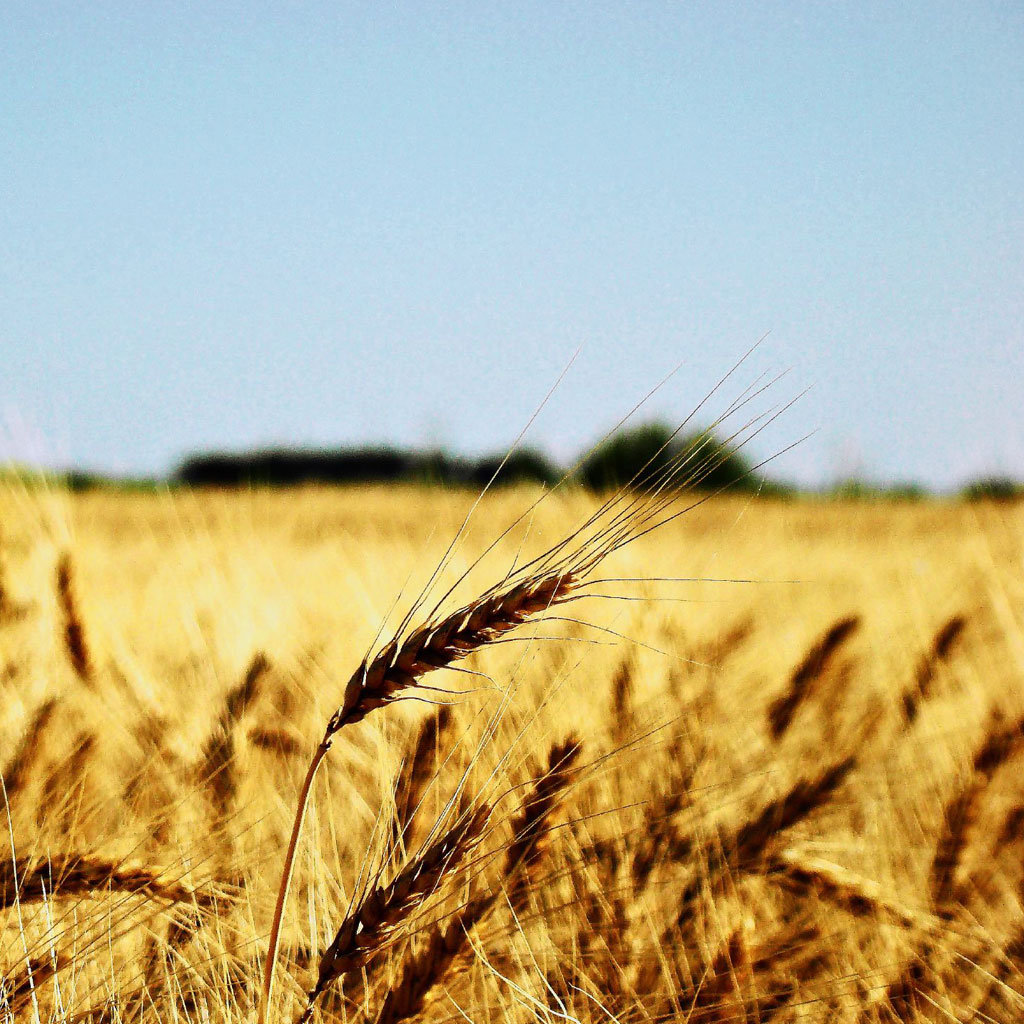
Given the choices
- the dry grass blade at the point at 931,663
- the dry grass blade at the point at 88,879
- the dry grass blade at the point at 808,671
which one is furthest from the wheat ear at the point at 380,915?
the dry grass blade at the point at 931,663

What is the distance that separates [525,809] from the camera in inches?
39.9

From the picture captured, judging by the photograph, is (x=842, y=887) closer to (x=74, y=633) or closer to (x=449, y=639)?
(x=449, y=639)

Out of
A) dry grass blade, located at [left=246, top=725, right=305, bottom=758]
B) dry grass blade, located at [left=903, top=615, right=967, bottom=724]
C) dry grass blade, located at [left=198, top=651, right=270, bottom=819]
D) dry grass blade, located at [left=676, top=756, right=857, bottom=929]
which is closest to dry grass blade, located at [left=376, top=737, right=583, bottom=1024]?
dry grass blade, located at [left=676, top=756, right=857, bottom=929]

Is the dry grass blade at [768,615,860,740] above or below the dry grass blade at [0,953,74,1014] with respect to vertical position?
above

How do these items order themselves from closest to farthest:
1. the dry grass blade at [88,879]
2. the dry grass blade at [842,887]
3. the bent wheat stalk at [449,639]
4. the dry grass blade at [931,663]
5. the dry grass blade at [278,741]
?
1. the bent wheat stalk at [449,639]
2. the dry grass blade at [88,879]
3. the dry grass blade at [842,887]
4. the dry grass blade at [278,741]
5. the dry grass blade at [931,663]

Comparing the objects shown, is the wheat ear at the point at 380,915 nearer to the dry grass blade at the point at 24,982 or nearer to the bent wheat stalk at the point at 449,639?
the bent wheat stalk at the point at 449,639

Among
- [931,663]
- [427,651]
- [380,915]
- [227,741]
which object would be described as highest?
[427,651]

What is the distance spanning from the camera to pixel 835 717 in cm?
179

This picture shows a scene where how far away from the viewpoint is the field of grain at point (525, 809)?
985 millimetres

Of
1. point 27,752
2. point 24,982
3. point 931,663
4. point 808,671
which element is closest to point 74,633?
point 27,752

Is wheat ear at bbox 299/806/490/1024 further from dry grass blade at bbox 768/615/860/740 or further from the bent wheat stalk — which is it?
dry grass blade at bbox 768/615/860/740

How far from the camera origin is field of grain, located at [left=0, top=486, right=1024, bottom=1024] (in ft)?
3.23

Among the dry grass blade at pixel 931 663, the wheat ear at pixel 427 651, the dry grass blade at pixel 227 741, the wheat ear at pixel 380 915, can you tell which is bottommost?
the dry grass blade at pixel 227 741

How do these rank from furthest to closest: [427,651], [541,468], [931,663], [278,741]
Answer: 1. [541,468]
2. [931,663]
3. [278,741]
4. [427,651]
